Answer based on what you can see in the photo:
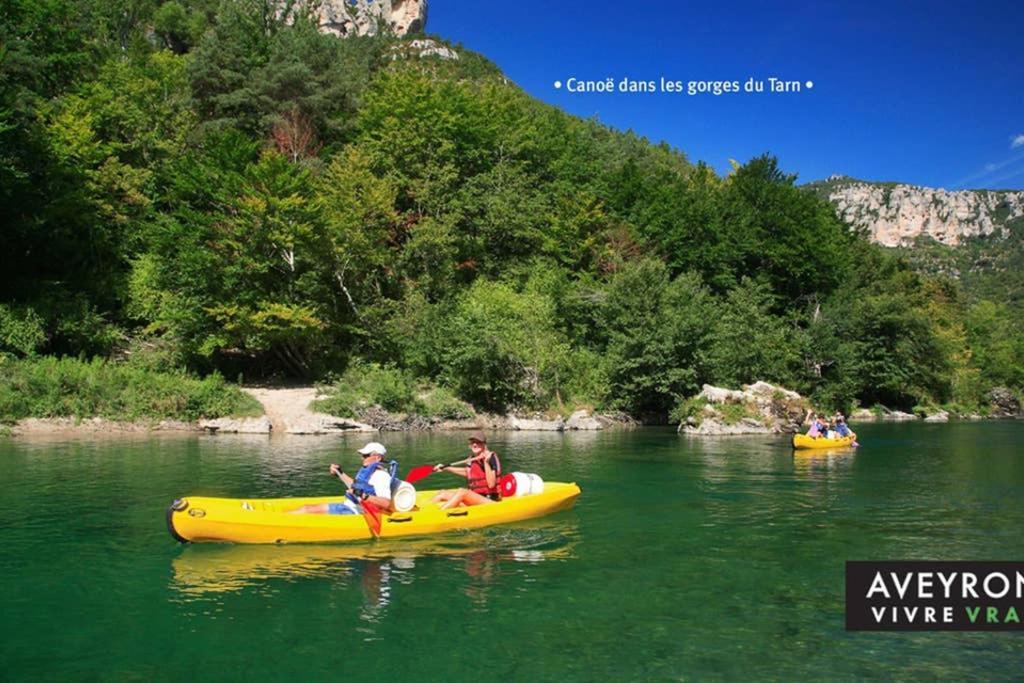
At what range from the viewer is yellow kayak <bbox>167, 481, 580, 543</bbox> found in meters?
10.3

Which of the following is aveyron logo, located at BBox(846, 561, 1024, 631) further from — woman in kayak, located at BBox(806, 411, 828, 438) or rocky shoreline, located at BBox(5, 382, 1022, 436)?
rocky shoreline, located at BBox(5, 382, 1022, 436)

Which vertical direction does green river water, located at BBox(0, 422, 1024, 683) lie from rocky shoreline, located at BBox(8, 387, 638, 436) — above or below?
below

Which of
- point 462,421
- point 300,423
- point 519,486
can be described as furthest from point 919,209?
point 519,486

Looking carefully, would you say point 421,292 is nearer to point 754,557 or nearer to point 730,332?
point 730,332

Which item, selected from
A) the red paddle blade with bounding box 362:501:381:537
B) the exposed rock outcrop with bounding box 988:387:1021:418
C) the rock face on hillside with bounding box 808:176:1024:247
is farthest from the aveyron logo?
the rock face on hillside with bounding box 808:176:1024:247

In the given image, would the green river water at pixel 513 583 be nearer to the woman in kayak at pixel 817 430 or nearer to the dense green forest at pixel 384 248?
the woman in kayak at pixel 817 430

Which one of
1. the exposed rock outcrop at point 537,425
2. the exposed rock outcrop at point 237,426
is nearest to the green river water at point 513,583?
the exposed rock outcrop at point 237,426

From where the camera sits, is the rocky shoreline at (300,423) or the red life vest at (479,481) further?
the rocky shoreline at (300,423)

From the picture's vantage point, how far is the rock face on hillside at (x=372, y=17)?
95.6 meters

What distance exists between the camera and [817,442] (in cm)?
2356

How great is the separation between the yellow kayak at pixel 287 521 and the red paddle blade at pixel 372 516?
61 millimetres

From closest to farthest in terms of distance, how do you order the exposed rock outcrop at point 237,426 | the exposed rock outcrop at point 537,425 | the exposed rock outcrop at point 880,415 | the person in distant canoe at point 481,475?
the person in distant canoe at point 481,475
the exposed rock outcrop at point 237,426
the exposed rock outcrop at point 537,425
the exposed rock outcrop at point 880,415

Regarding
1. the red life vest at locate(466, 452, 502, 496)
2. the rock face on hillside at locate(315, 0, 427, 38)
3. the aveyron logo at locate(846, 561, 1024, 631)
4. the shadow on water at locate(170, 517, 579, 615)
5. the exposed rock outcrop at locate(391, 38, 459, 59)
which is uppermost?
the rock face on hillside at locate(315, 0, 427, 38)

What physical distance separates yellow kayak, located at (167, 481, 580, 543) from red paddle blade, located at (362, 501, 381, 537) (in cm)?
6
